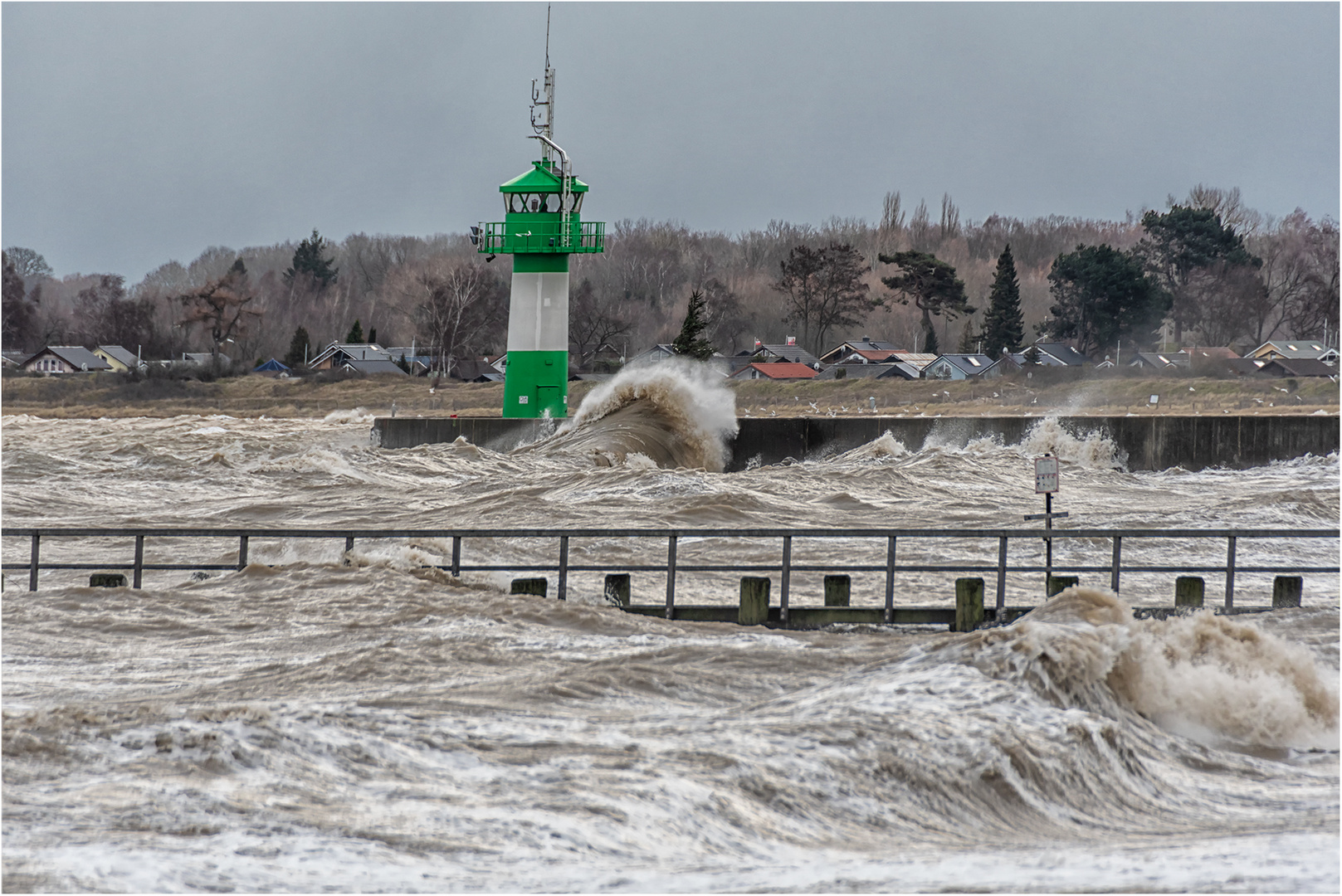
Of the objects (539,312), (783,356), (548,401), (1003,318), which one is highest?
(1003,318)

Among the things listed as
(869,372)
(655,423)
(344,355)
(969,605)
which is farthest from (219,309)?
(969,605)

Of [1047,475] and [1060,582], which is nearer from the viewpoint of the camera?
[1060,582]

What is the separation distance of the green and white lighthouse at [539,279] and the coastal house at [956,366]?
38309mm

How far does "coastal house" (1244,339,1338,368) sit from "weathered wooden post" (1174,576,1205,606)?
60928 millimetres

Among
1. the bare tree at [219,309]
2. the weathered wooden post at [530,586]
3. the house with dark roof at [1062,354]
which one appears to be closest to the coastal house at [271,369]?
the bare tree at [219,309]

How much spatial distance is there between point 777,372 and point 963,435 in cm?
3758

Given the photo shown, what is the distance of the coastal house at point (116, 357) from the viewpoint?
255ft

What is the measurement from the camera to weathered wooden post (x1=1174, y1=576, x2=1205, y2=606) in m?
10.3

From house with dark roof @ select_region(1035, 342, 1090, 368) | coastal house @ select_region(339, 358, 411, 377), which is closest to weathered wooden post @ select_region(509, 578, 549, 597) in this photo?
house with dark roof @ select_region(1035, 342, 1090, 368)

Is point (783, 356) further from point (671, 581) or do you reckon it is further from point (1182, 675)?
point (1182, 675)

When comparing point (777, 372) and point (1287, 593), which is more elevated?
point (777, 372)

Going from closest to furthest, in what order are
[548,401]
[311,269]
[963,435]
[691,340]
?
1. [548,401]
2. [963,435]
3. [691,340]
4. [311,269]

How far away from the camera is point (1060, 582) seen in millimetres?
10695

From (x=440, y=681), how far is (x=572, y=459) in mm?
17596
